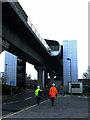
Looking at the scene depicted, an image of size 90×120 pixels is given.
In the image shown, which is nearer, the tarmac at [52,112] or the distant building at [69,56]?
the tarmac at [52,112]

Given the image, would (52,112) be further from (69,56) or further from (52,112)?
(69,56)

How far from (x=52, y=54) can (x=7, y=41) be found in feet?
92.9

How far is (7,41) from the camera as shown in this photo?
22953 mm

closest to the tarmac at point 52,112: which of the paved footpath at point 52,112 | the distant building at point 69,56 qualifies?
the paved footpath at point 52,112

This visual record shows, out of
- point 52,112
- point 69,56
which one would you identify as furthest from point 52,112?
point 69,56

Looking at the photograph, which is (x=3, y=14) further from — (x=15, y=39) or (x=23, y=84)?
(x=23, y=84)

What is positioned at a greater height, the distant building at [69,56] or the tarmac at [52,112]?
the distant building at [69,56]

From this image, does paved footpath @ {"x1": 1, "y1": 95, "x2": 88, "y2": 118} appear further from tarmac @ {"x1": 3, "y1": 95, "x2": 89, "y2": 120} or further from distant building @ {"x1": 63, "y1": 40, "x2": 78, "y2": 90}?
distant building @ {"x1": 63, "y1": 40, "x2": 78, "y2": 90}

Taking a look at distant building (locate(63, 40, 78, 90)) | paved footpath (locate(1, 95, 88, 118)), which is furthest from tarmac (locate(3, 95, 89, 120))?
distant building (locate(63, 40, 78, 90))

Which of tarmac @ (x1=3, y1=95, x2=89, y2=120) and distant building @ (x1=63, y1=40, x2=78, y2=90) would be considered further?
distant building @ (x1=63, y1=40, x2=78, y2=90)

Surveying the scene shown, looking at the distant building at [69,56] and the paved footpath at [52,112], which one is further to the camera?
the distant building at [69,56]

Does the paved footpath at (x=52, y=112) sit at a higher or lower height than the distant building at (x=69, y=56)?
lower

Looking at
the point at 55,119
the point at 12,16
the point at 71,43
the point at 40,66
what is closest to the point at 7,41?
the point at 12,16

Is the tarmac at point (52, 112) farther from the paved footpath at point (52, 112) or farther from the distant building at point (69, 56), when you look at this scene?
the distant building at point (69, 56)
